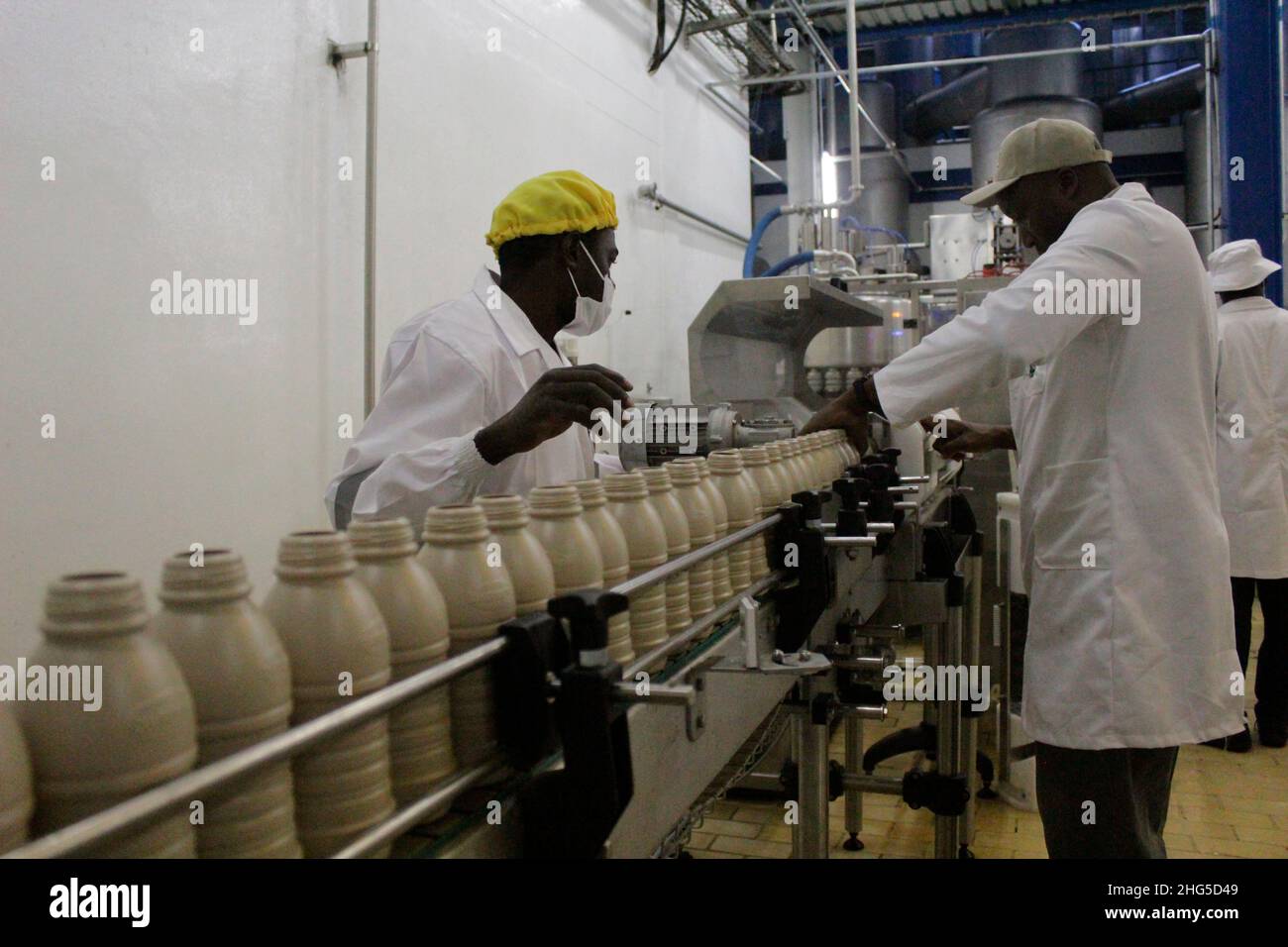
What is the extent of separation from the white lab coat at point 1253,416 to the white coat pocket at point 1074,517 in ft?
7.97

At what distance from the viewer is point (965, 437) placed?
2.68 m

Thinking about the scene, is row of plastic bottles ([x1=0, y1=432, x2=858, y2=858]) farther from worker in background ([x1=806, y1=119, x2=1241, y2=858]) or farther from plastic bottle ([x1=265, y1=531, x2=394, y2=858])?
worker in background ([x1=806, y1=119, x2=1241, y2=858])

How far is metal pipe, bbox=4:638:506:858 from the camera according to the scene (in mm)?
471

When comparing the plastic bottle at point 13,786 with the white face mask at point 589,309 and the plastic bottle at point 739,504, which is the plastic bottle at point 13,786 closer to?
the plastic bottle at point 739,504

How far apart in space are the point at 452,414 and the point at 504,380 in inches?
6.2

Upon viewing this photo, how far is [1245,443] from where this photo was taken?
383 cm

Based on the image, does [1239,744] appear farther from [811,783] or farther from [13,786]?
[13,786]

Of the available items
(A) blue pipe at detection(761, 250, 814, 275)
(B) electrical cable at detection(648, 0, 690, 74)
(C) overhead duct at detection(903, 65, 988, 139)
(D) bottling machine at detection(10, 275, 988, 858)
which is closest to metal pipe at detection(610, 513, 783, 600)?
(D) bottling machine at detection(10, 275, 988, 858)

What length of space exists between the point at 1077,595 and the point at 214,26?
2097mm

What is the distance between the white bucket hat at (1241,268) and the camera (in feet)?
12.7

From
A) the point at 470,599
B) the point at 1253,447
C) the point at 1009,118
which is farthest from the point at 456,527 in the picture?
the point at 1009,118

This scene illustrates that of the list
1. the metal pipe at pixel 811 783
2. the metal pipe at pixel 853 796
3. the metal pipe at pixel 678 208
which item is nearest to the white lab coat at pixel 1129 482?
the metal pipe at pixel 811 783

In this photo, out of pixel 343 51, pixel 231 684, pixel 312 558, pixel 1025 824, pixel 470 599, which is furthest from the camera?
pixel 1025 824
